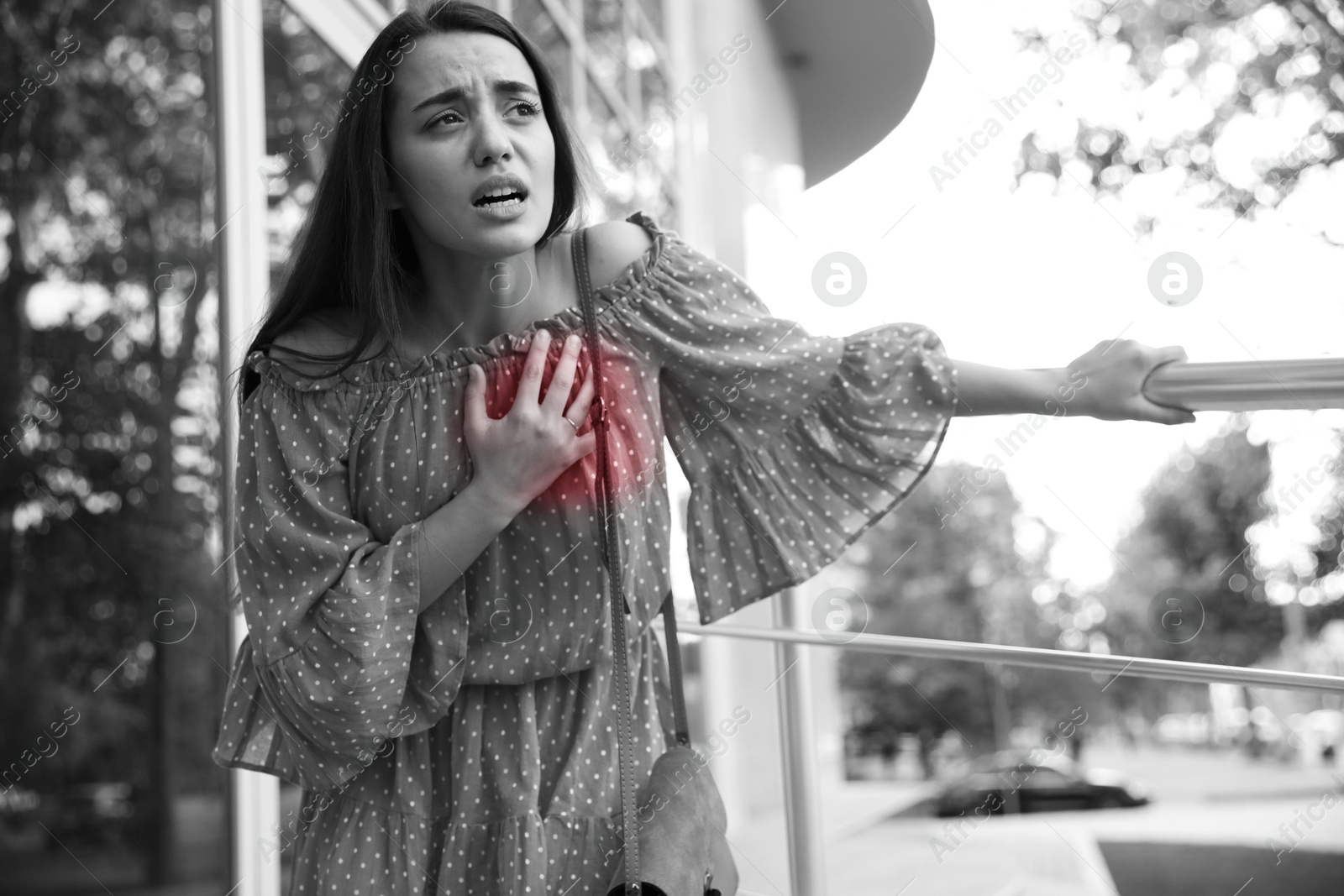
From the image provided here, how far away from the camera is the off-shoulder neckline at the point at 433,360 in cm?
87

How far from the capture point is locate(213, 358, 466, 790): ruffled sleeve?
0.77 metres

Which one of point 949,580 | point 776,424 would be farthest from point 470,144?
point 949,580

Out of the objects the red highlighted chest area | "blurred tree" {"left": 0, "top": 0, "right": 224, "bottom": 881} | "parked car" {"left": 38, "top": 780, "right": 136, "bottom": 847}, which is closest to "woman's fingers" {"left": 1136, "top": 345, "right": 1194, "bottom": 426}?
the red highlighted chest area

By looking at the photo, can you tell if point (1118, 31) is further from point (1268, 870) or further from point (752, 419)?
point (1268, 870)

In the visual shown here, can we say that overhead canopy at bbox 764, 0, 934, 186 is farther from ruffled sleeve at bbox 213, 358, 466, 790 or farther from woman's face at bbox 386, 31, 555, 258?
ruffled sleeve at bbox 213, 358, 466, 790

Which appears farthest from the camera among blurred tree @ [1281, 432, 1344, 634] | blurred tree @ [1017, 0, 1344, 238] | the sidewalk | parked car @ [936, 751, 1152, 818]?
parked car @ [936, 751, 1152, 818]

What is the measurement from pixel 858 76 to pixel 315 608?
1.96 meters

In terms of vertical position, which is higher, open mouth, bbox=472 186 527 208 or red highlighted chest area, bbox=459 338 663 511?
open mouth, bbox=472 186 527 208

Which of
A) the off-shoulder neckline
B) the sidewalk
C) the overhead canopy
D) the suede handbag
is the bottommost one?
the sidewalk

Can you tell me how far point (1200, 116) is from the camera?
20.9 ft

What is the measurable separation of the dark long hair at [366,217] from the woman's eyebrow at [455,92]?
5 centimetres

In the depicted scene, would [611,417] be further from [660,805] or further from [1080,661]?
[1080,661]

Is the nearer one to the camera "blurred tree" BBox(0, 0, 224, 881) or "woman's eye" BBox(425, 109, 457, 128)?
"woman's eye" BBox(425, 109, 457, 128)

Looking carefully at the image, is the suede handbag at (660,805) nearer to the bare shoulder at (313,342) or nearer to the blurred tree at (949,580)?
the bare shoulder at (313,342)
